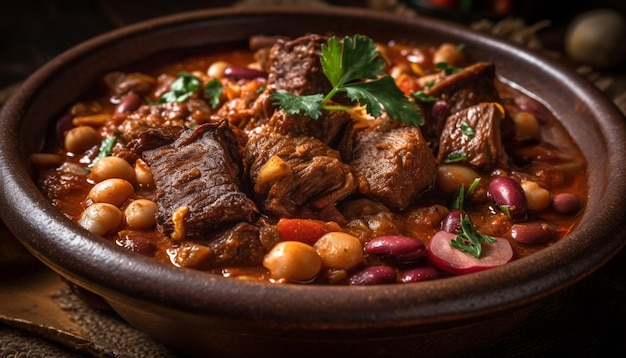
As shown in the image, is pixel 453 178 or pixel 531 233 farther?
pixel 453 178

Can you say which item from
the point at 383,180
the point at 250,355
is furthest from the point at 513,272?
the point at 250,355

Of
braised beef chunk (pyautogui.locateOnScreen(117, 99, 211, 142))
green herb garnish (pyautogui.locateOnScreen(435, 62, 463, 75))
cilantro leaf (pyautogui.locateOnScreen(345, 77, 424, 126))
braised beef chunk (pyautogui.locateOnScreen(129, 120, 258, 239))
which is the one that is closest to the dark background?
green herb garnish (pyautogui.locateOnScreen(435, 62, 463, 75))

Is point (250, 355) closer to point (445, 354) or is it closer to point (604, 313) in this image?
point (445, 354)

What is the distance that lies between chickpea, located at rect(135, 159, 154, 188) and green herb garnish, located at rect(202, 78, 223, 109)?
743 millimetres

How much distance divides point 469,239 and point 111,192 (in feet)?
5.50

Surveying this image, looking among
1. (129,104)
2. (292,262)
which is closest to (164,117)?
(129,104)

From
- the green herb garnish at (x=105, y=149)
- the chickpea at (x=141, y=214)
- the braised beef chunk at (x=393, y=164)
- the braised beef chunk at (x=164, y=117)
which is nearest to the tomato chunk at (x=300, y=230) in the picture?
the braised beef chunk at (x=393, y=164)

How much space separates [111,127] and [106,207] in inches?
36.2

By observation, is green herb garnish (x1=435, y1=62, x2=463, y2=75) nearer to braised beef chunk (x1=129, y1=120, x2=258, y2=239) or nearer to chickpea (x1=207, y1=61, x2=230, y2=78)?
chickpea (x1=207, y1=61, x2=230, y2=78)

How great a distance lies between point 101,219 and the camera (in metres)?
3.46

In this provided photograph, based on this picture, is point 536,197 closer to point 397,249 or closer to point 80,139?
point 397,249

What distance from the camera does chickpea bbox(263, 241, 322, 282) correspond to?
317 cm

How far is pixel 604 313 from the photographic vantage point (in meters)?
4.12

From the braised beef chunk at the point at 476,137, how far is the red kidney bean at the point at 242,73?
1242 mm
